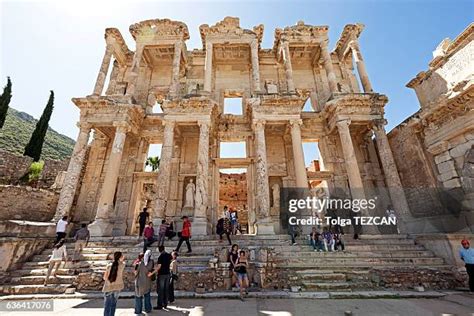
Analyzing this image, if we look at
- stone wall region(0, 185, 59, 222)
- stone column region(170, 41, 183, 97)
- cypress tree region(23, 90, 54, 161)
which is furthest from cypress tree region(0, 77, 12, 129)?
stone column region(170, 41, 183, 97)

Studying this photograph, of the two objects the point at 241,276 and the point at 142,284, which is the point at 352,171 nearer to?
the point at 241,276

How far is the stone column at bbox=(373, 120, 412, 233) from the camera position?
1148 centimetres

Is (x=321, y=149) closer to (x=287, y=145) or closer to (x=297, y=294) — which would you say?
(x=287, y=145)

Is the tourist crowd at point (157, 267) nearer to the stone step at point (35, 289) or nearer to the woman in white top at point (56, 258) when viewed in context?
the woman in white top at point (56, 258)

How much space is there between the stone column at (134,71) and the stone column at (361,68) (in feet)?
48.3

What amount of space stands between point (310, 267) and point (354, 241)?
325cm

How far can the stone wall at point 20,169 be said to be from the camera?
13997 millimetres

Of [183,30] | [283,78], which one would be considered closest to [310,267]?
[283,78]

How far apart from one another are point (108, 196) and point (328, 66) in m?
15.7

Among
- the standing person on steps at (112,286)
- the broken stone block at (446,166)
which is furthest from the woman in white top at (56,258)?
the broken stone block at (446,166)

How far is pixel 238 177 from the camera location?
84.3 ft

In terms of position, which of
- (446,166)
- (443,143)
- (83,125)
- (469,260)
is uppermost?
(83,125)

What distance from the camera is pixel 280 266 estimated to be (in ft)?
26.0

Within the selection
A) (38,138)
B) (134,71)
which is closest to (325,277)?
(134,71)
